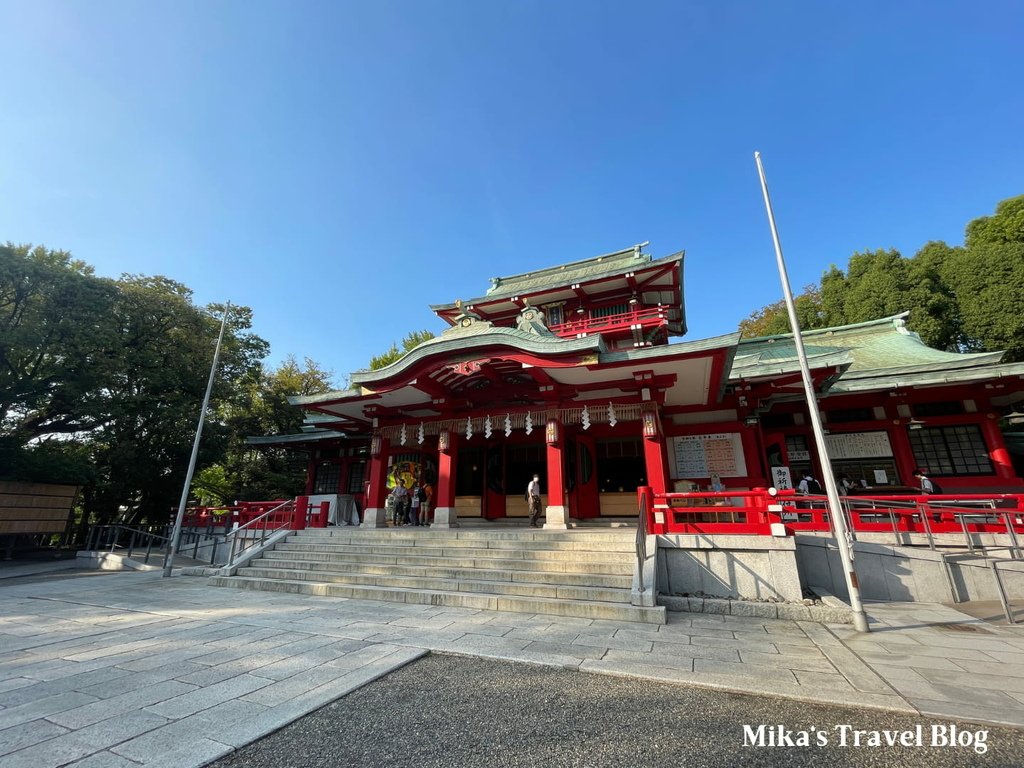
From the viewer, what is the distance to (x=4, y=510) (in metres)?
15.9

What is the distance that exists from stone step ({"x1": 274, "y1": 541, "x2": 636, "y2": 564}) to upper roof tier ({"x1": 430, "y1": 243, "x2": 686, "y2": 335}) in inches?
403

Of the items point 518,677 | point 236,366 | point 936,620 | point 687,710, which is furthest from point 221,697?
point 236,366

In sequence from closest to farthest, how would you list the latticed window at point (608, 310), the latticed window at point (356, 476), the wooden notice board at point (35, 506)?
1. the wooden notice board at point (35, 506)
2. the latticed window at point (608, 310)
3. the latticed window at point (356, 476)

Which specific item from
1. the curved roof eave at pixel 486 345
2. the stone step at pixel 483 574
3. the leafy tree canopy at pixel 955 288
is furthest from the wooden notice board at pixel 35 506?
the leafy tree canopy at pixel 955 288

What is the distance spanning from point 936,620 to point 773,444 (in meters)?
7.82

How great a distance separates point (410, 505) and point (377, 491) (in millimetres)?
1693

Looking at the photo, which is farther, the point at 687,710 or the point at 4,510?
the point at 4,510

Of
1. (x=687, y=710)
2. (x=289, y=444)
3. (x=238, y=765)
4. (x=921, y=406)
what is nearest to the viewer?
(x=238, y=765)

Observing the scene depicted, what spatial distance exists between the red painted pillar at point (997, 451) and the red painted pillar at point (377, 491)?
18.2m

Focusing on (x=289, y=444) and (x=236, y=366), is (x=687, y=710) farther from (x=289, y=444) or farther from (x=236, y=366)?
(x=236, y=366)

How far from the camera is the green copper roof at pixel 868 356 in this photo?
12414 millimetres

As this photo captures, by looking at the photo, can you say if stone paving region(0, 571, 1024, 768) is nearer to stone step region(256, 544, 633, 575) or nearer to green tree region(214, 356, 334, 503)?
stone step region(256, 544, 633, 575)

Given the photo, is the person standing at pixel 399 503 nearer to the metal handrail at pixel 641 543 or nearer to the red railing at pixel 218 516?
the red railing at pixel 218 516

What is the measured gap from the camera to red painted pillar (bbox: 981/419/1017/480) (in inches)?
486
